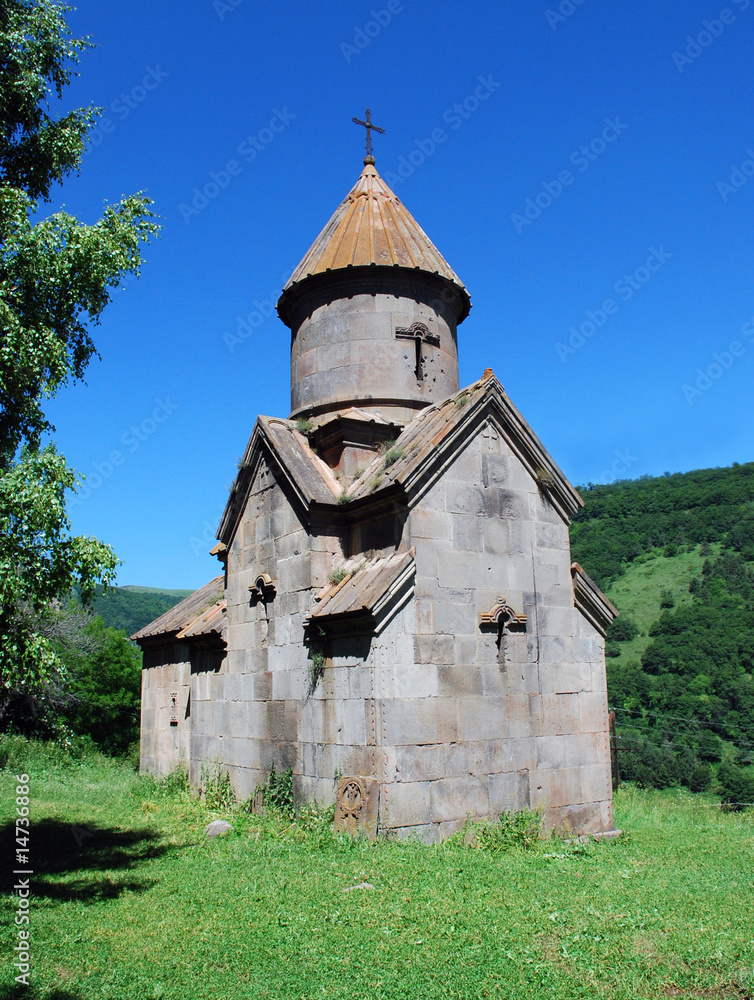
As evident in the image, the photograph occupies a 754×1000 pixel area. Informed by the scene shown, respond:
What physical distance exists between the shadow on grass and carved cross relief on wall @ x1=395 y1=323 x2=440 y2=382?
6.87 metres

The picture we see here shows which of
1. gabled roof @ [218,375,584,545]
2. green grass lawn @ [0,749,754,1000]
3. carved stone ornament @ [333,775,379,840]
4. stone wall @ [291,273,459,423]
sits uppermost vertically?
stone wall @ [291,273,459,423]

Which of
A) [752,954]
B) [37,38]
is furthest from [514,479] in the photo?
[37,38]

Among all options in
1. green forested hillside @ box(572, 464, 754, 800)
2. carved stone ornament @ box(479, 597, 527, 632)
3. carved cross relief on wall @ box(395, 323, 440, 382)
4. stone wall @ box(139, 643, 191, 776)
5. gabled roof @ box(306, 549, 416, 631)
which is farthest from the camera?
green forested hillside @ box(572, 464, 754, 800)

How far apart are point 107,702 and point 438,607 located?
18516 millimetres

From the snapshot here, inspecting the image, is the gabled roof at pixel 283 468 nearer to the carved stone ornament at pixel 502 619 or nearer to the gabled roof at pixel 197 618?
the gabled roof at pixel 197 618

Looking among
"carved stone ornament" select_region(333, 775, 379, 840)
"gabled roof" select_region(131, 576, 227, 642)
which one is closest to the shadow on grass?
"carved stone ornament" select_region(333, 775, 379, 840)

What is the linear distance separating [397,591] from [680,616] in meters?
45.8

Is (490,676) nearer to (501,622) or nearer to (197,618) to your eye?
(501,622)

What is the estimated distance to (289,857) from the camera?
7270 millimetres

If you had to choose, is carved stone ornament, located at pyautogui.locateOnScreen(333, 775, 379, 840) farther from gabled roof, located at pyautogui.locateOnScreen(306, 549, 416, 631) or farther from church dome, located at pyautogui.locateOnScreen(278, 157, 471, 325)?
church dome, located at pyautogui.locateOnScreen(278, 157, 471, 325)

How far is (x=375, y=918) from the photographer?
5.47 metres

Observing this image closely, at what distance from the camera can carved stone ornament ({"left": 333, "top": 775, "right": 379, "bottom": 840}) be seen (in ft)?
24.5

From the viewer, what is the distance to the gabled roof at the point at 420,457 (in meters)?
8.40

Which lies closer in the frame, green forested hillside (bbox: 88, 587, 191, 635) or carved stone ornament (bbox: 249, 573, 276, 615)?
carved stone ornament (bbox: 249, 573, 276, 615)
